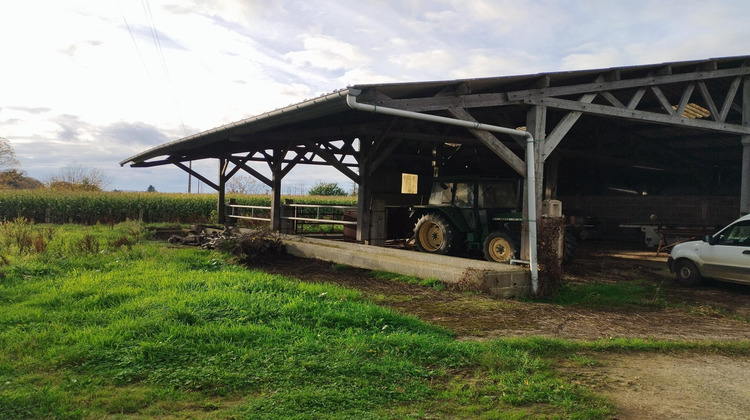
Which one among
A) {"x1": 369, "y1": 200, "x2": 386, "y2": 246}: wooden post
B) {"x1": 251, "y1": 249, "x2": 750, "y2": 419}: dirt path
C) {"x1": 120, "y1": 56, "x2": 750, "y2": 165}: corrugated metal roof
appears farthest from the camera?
{"x1": 369, "y1": 200, "x2": 386, "y2": 246}: wooden post

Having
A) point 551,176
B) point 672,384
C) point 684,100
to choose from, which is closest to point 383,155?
point 551,176

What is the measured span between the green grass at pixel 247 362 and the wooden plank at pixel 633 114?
222 inches

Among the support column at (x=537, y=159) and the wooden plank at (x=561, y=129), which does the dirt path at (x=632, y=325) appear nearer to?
the support column at (x=537, y=159)

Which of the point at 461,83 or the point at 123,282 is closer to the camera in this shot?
the point at 123,282

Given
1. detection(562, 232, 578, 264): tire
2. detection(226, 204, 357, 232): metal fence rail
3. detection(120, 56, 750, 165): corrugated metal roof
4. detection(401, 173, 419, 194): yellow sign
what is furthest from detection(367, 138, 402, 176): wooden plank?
detection(562, 232, 578, 264): tire

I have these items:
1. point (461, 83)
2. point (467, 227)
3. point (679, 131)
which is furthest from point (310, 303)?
point (679, 131)

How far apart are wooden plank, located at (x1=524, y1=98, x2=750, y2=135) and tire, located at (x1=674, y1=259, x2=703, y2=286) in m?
3.14

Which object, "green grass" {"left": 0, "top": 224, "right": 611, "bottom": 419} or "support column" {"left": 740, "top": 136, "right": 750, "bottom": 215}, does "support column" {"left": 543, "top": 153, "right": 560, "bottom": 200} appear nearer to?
"support column" {"left": 740, "top": 136, "right": 750, "bottom": 215}

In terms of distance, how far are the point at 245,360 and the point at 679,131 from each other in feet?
52.5

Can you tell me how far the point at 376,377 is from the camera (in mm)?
4105

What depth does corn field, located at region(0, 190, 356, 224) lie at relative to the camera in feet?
76.1

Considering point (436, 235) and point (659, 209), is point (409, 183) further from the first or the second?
point (659, 209)

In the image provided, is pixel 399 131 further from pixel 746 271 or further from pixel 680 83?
pixel 746 271

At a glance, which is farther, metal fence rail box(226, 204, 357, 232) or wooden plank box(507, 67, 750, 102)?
metal fence rail box(226, 204, 357, 232)
